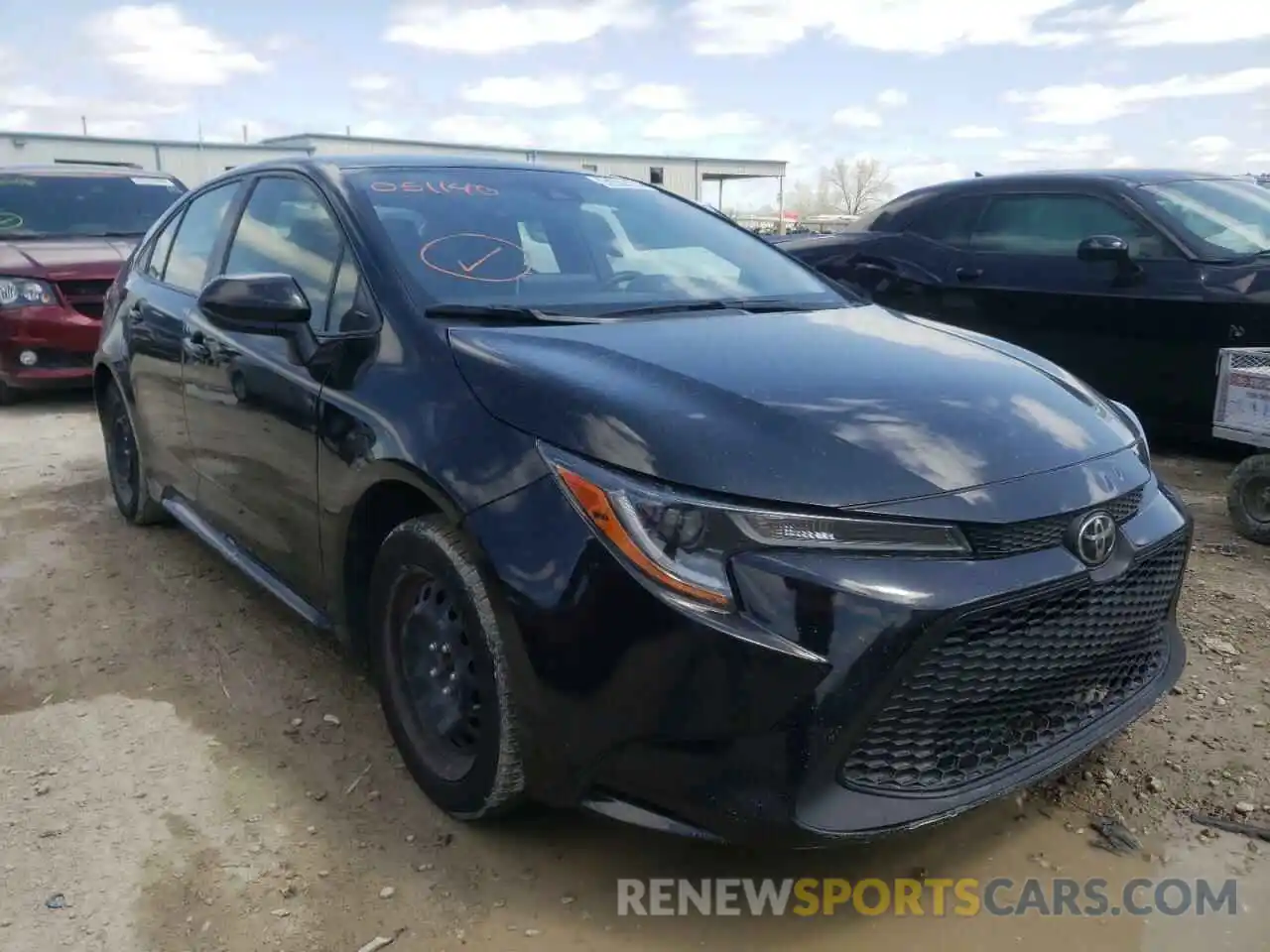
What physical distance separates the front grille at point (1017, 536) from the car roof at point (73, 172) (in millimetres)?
8812

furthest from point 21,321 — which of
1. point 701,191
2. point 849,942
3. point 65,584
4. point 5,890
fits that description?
point 701,191

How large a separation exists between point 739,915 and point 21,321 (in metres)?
6.95

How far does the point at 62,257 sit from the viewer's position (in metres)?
7.66

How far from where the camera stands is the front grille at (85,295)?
293 inches

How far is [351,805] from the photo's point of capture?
2.66 meters

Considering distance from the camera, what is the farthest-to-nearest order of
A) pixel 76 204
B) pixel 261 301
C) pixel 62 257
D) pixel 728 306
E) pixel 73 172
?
1. pixel 73 172
2. pixel 76 204
3. pixel 62 257
4. pixel 728 306
5. pixel 261 301

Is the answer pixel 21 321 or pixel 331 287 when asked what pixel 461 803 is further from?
pixel 21 321

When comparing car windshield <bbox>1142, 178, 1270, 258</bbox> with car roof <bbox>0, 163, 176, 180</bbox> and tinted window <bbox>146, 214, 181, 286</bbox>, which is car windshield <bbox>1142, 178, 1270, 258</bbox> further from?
car roof <bbox>0, 163, 176, 180</bbox>

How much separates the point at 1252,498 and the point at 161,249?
4.63 m

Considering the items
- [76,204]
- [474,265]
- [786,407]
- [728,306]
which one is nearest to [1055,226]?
[728,306]

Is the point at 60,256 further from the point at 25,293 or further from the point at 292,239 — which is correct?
the point at 292,239

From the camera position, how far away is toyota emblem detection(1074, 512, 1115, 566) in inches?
84.0

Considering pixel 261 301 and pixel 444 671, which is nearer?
pixel 444 671

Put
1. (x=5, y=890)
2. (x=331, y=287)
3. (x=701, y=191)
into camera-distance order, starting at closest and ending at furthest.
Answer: (x=5, y=890)
(x=331, y=287)
(x=701, y=191)
